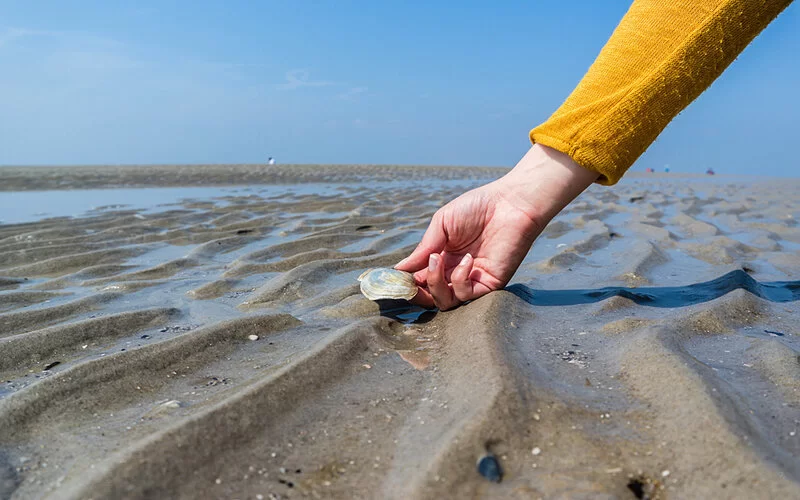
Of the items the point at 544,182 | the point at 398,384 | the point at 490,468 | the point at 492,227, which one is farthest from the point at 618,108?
the point at 490,468

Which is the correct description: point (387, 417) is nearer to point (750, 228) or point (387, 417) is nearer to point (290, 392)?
point (290, 392)

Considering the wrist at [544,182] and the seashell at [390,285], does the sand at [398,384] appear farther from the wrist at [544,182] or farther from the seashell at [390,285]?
the wrist at [544,182]

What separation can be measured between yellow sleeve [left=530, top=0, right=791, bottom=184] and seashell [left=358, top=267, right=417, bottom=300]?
81 centimetres

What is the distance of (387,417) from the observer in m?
1.48

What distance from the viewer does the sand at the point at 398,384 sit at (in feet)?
3.91

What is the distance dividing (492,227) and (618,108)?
68 cm

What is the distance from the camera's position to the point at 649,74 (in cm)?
209

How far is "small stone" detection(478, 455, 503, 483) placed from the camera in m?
1.18

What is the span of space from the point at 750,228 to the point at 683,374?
462 centimetres

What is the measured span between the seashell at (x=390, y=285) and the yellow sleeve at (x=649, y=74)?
807mm

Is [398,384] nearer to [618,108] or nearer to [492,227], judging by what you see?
[492,227]

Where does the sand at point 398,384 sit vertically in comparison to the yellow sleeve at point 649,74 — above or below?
below

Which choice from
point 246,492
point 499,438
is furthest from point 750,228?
point 246,492

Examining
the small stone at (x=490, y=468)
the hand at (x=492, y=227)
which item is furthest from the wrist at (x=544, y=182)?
the small stone at (x=490, y=468)
